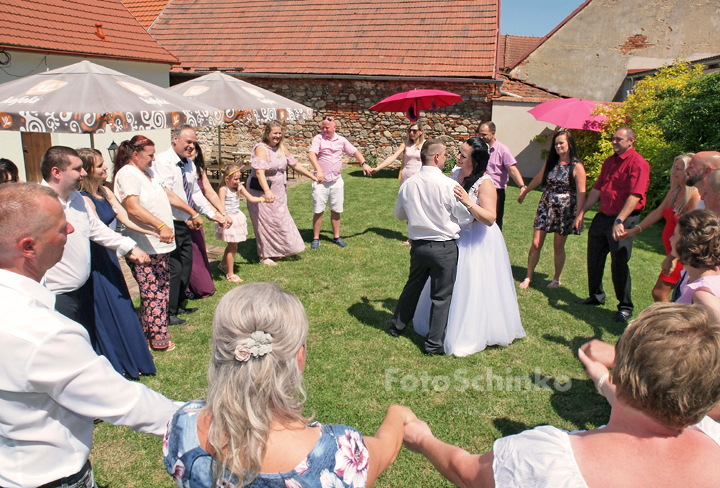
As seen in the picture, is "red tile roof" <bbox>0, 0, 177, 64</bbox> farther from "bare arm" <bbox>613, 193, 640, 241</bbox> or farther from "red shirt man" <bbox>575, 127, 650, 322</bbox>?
"bare arm" <bbox>613, 193, 640, 241</bbox>

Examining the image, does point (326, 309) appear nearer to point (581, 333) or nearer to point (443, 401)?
point (443, 401)

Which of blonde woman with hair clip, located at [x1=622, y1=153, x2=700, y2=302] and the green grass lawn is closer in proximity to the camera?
the green grass lawn

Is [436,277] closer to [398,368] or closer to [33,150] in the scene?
[398,368]

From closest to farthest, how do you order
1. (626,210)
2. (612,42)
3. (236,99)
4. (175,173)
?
1. (175,173)
2. (626,210)
3. (236,99)
4. (612,42)

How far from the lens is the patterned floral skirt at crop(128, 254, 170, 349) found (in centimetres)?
442

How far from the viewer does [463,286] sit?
4504mm

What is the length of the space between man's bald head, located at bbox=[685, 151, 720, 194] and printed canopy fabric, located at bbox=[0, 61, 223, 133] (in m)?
4.73

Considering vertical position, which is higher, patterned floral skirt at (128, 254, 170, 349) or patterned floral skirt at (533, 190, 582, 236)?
patterned floral skirt at (533, 190, 582, 236)

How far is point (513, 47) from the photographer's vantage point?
106ft

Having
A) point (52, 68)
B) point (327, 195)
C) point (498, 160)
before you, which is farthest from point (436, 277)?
point (52, 68)

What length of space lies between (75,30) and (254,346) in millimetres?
13887

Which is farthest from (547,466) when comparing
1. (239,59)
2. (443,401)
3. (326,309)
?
(239,59)

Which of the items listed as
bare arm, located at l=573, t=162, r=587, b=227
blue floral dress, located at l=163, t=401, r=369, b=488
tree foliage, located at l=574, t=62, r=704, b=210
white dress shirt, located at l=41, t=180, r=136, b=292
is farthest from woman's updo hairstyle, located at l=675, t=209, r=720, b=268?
tree foliage, located at l=574, t=62, r=704, b=210

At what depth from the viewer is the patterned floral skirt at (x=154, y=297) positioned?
4418mm
